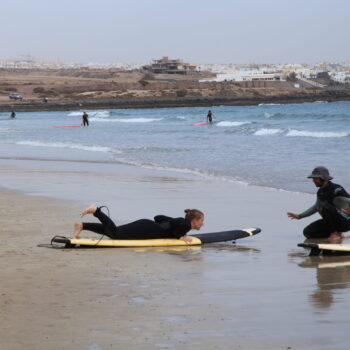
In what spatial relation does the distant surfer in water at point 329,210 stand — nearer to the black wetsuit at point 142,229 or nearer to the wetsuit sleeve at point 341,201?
the wetsuit sleeve at point 341,201

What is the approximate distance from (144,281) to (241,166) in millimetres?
13498

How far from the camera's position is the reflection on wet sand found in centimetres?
618

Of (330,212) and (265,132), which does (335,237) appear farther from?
(265,132)

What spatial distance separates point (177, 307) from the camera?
601cm

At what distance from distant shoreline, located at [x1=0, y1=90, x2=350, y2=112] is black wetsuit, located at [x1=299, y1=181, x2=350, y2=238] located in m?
86.7

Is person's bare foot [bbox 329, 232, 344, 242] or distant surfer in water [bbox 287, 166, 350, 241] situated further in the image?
person's bare foot [bbox 329, 232, 344, 242]

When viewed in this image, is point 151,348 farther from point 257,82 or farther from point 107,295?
point 257,82

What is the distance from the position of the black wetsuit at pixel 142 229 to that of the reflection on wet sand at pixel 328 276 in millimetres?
1540

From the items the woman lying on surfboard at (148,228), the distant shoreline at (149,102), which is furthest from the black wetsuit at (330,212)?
the distant shoreline at (149,102)

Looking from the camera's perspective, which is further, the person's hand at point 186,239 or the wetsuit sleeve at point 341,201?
the wetsuit sleeve at point 341,201

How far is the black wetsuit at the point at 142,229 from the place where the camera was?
29.4ft

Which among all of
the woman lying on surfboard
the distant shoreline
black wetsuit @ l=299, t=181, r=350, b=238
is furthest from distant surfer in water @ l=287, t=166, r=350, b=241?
the distant shoreline

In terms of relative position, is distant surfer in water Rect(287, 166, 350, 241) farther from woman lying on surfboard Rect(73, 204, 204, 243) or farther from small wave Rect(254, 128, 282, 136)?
small wave Rect(254, 128, 282, 136)

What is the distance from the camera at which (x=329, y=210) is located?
9508 mm
